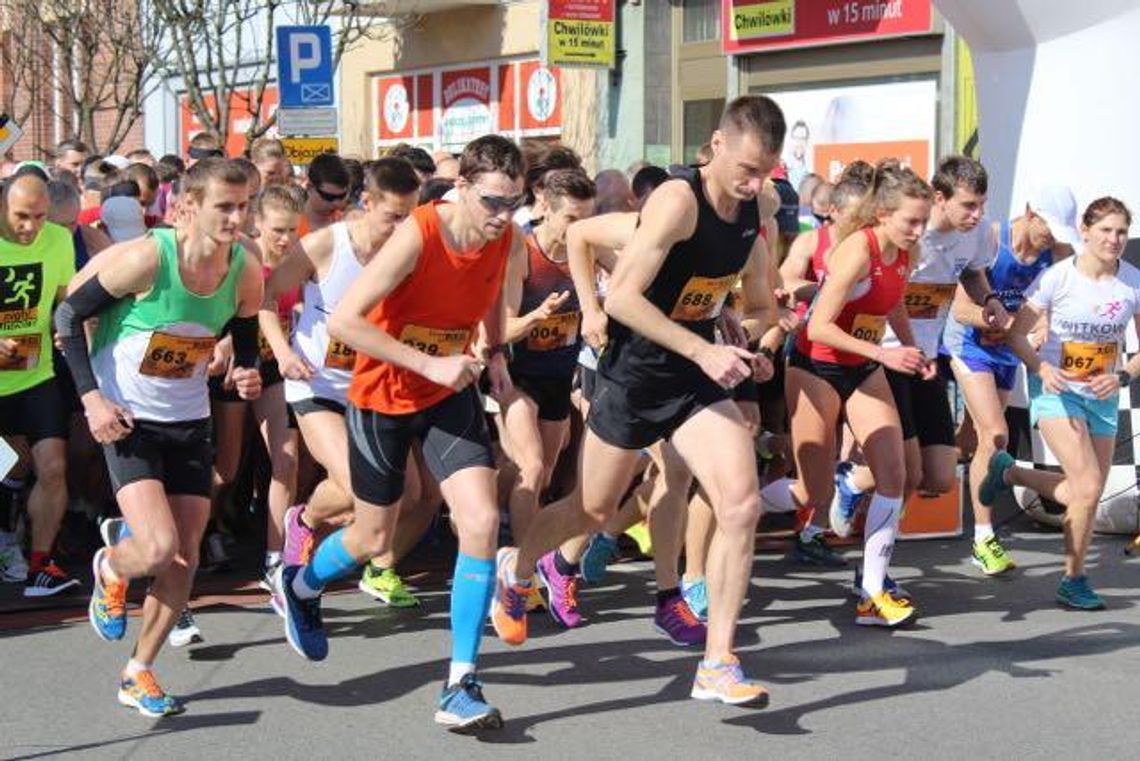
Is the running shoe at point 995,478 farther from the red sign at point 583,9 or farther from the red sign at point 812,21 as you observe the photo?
the red sign at point 583,9

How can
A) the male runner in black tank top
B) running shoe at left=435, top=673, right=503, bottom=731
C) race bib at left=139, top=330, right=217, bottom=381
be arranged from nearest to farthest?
1. running shoe at left=435, top=673, right=503, bottom=731
2. the male runner in black tank top
3. race bib at left=139, top=330, right=217, bottom=381

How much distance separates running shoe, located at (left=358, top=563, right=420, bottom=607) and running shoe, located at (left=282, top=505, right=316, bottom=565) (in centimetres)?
36

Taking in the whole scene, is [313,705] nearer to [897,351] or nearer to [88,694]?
[88,694]

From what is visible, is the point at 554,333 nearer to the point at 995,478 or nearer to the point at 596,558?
the point at 596,558

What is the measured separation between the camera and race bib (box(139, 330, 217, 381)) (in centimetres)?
618

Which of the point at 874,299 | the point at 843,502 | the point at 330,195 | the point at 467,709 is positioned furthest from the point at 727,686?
the point at 330,195

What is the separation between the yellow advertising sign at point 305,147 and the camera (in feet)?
45.5

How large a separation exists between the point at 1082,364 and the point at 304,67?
7702 millimetres

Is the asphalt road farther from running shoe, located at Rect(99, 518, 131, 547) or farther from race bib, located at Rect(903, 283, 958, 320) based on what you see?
race bib, located at Rect(903, 283, 958, 320)

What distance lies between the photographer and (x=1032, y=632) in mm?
7332

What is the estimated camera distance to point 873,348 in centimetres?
718

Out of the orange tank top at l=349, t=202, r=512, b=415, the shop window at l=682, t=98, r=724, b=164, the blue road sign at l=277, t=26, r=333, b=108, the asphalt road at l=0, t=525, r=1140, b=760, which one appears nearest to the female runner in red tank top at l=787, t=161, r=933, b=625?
the asphalt road at l=0, t=525, r=1140, b=760

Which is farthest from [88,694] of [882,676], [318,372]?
[882,676]

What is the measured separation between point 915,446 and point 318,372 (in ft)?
8.47
